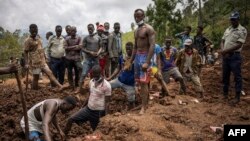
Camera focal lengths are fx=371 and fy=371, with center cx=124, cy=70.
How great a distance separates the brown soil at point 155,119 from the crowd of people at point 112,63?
34 cm

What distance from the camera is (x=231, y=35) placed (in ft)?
26.4

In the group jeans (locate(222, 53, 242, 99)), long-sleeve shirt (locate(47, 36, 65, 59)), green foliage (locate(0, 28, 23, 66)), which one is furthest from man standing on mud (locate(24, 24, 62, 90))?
green foliage (locate(0, 28, 23, 66))

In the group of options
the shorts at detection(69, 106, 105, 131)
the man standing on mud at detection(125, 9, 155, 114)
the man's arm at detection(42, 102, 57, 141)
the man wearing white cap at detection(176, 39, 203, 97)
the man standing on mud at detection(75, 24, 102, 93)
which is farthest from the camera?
the man standing on mud at detection(75, 24, 102, 93)

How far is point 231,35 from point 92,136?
392 cm

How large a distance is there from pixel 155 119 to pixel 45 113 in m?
2.06

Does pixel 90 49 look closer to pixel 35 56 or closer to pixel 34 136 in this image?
pixel 35 56

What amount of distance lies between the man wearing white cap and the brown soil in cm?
62

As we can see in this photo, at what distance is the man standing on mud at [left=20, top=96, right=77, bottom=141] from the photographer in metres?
5.69

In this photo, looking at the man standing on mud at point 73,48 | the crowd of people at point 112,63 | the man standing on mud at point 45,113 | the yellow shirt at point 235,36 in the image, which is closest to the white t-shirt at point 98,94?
the crowd of people at point 112,63

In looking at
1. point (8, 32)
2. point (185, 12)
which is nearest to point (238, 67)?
point (185, 12)

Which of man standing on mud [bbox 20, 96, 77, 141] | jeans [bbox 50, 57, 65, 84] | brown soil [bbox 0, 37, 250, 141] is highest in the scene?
jeans [bbox 50, 57, 65, 84]

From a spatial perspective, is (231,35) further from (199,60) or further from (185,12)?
(185,12)

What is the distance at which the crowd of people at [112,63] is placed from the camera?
22.5ft

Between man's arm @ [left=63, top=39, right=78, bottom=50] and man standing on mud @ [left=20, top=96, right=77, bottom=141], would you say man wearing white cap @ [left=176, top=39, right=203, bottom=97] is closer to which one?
man's arm @ [left=63, top=39, right=78, bottom=50]
